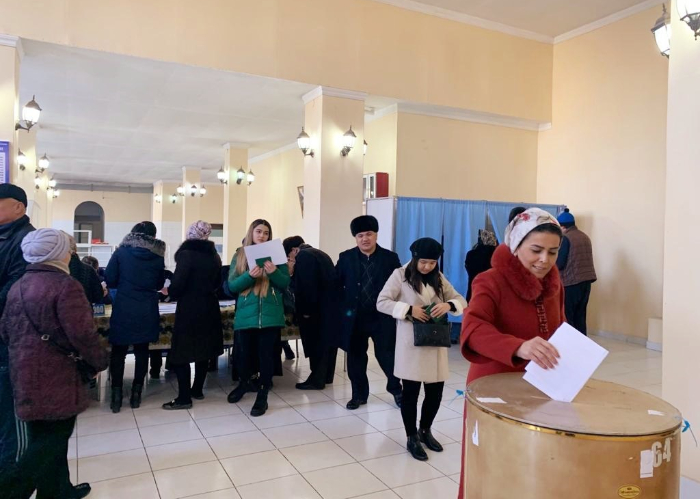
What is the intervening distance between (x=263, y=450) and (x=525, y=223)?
2.36m

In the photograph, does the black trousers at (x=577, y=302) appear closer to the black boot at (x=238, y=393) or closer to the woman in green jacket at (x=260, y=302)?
the woman in green jacket at (x=260, y=302)

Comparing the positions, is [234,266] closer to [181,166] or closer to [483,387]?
[483,387]

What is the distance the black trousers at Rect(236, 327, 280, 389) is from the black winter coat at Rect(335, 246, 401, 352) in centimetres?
58

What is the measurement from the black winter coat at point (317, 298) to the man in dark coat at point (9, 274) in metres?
2.30

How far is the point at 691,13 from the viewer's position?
2732 mm

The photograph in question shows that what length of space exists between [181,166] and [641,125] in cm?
1116

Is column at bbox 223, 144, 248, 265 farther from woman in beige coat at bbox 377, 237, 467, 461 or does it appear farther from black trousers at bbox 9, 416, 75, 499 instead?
black trousers at bbox 9, 416, 75, 499

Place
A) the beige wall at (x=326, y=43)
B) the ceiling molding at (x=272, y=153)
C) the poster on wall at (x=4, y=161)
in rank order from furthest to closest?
the ceiling molding at (x=272, y=153) → the beige wall at (x=326, y=43) → the poster on wall at (x=4, y=161)

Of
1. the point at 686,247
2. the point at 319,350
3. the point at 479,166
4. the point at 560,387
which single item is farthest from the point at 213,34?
the point at 560,387

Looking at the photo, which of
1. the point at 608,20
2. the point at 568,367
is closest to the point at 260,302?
the point at 568,367

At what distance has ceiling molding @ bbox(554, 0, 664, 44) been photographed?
663 cm

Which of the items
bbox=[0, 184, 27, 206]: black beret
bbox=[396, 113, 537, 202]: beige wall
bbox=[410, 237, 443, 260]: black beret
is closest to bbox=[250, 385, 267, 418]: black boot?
bbox=[410, 237, 443, 260]: black beret

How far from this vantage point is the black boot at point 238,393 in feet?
14.1

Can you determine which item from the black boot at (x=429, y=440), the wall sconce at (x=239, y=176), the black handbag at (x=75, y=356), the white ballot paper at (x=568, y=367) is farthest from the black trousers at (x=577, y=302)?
the wall sconce at (x=239, y=176)
